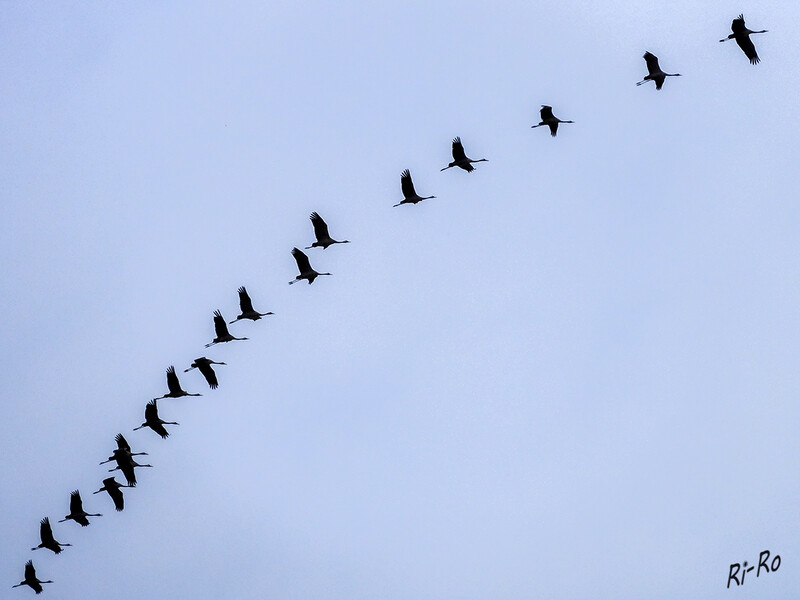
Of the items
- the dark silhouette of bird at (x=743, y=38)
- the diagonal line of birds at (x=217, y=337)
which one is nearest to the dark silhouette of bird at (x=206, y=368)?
the diagonal line of birds at (x=217, y=337)

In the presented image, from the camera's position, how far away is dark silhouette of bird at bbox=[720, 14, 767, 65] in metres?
50.6

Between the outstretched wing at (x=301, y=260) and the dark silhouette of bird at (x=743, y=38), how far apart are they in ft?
52.3

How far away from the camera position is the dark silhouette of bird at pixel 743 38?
166 feet

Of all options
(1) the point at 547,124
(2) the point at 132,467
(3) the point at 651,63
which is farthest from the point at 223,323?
(3) the point at 651,63

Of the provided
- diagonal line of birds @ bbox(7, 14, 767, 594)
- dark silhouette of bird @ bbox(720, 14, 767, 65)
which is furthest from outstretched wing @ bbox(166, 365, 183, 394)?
dark silhouette of bird @ bbox(720, 14, 767, 65)

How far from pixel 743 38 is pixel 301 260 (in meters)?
16.5

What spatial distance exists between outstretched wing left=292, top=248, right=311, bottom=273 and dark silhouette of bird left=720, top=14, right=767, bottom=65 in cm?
1593

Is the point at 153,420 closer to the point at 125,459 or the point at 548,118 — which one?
the point at 125,459

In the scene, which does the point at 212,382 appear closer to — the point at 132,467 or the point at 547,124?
the point at 132,467

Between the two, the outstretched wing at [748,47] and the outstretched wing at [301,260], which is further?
the outstretched wing at [301,260]

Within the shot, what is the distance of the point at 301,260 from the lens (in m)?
54.4

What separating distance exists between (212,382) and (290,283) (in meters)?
4.69

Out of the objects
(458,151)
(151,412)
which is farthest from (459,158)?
(151,412)

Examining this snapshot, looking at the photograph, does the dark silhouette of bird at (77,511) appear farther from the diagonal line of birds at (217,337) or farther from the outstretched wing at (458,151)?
the outstretched wing at (458,151)
